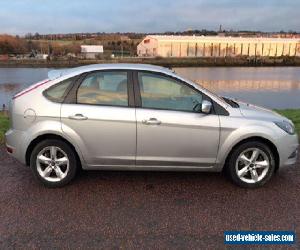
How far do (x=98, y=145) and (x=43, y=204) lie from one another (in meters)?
0.98

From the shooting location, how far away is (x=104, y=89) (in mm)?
4562

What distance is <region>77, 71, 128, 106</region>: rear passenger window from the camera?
4512 mm

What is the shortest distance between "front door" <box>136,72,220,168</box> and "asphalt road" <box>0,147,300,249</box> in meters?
0.42

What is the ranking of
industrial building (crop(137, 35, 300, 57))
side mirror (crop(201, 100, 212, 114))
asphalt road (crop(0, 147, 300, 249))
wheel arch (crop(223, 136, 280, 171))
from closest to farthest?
asphalt road (crop(0, 147, 300, 249)) → side mirror (crop(201, 100, 212, 114)) → wheel arch (crop(223, 136, 280, 171)) → industrial building (crop(137, 35, 300, 57))

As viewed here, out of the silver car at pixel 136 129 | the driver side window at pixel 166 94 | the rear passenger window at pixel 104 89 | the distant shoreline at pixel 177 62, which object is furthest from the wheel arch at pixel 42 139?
the distant shoreline at pixel 177 62

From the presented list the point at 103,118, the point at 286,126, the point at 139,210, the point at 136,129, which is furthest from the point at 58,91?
the point at 286,126

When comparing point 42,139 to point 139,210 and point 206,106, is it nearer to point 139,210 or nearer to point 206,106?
point 139,210

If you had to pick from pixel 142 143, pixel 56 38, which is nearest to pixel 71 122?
pixel 142 143

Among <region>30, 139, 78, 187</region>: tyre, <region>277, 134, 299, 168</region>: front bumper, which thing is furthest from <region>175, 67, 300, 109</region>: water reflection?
<region>30, 139, 78, 187</region>: tyre

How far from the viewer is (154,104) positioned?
4516 millimetres

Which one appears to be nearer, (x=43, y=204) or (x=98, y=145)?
(x=43, y=204)

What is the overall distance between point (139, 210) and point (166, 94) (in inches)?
60.3

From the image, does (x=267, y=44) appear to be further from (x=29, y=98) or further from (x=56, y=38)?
(x=29, y=98)

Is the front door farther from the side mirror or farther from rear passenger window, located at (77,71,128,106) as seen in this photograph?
rear passenger window, located at (77,71,128,106)
